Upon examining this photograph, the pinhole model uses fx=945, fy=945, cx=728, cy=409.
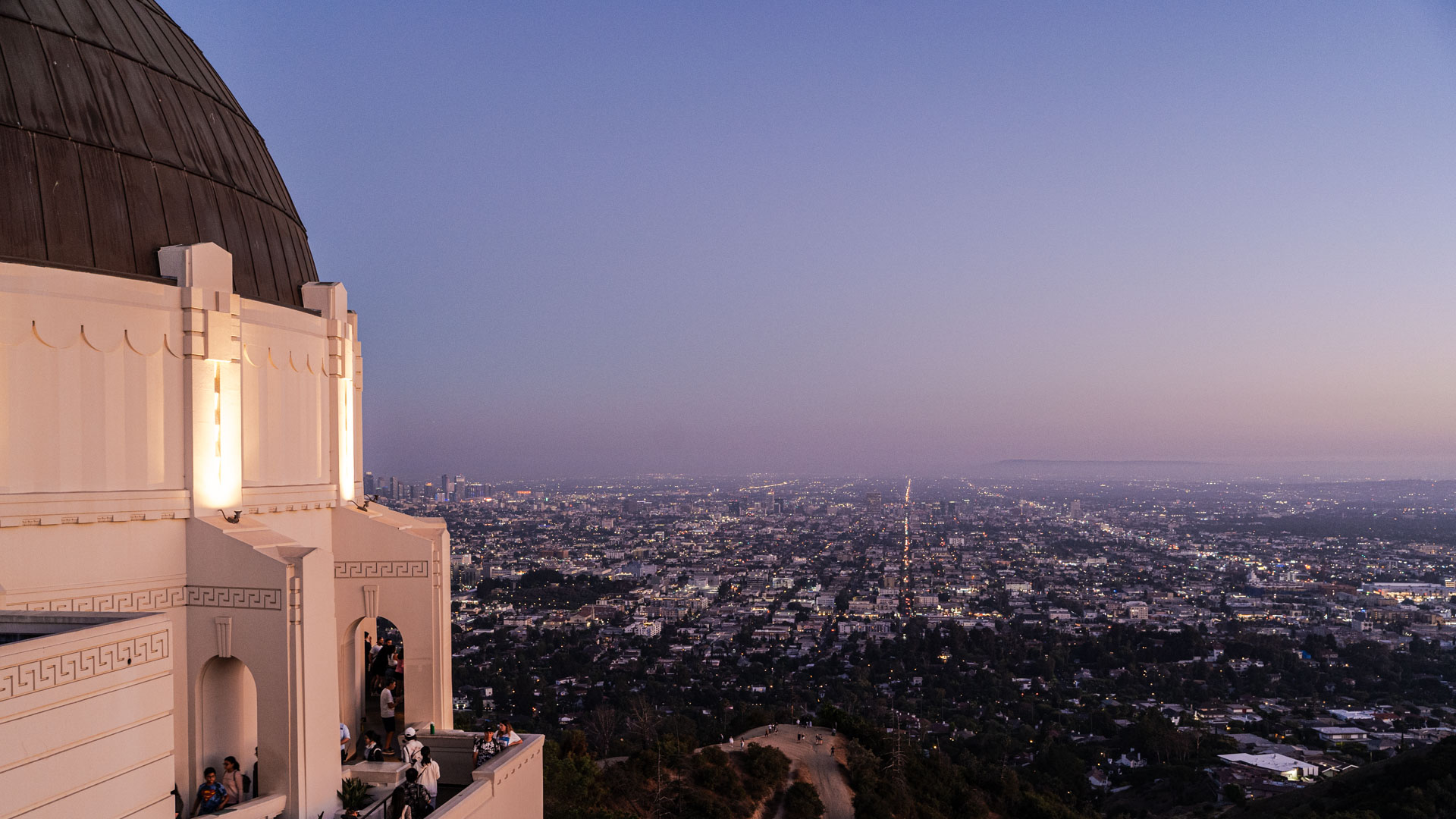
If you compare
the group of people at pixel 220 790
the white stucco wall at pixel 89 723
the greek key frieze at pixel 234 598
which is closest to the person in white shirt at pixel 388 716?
the group of people at pixel 220 790

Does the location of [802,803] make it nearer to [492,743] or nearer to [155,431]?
[492,743]

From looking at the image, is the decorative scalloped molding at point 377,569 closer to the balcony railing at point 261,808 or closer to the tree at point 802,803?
the balcony railing at point 261,808

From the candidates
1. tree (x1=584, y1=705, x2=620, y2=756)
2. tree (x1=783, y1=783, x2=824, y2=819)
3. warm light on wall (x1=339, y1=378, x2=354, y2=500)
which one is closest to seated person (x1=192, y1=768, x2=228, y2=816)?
warm light on wall (x1=339, y1=378, x2=354, y2=500)

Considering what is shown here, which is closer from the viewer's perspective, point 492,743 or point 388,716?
point 492,743

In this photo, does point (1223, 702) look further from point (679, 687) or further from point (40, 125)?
point (40, 125)

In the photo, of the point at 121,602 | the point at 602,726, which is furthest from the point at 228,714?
the point at 602,726

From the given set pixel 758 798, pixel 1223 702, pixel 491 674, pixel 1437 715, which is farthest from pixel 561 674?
pixel 1437 715
